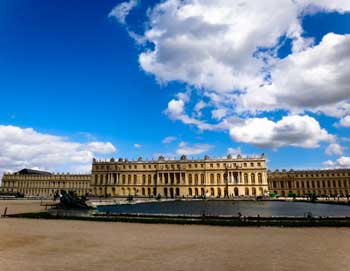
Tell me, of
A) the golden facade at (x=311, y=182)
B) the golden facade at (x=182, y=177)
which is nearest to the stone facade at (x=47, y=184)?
the golden facade at (x=182, y=177)

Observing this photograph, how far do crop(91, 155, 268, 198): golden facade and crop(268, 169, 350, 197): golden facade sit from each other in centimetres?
2746

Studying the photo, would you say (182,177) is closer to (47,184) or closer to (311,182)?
(311,182)

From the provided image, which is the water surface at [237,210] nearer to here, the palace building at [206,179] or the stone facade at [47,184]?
the palace building at [206,179]

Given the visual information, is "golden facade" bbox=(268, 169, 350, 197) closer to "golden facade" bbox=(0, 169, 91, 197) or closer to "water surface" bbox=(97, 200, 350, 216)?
"water surface" bbox=(97, 200, 350, 216)

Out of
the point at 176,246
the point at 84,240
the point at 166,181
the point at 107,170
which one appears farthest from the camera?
the point at 107,170

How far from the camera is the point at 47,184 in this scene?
17512 cm

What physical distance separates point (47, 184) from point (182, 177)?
87800 millimetres

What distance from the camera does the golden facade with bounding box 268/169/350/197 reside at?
139m

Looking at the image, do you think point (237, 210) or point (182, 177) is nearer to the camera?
point (237, 210)

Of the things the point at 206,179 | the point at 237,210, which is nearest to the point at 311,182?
the point at 206,179

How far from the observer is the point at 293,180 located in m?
148

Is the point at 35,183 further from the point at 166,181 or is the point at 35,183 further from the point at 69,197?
the point at 69,197

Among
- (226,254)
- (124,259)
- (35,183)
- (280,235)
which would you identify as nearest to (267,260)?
(226,254)

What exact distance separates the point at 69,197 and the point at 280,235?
28.3m
